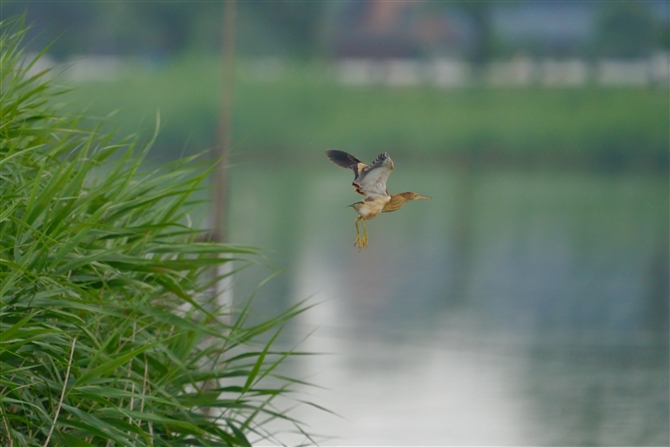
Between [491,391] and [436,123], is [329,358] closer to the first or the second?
[491,391]

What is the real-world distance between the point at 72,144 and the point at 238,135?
1191 centimetres

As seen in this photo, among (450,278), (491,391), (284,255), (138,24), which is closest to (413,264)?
(450,278)

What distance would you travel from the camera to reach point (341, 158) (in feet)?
1.72

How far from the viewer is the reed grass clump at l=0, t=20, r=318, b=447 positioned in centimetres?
101

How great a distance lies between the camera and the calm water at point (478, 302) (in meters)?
4.38

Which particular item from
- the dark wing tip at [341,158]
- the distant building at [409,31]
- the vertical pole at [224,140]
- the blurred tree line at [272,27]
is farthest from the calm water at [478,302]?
the blurred tree line at [272,27]

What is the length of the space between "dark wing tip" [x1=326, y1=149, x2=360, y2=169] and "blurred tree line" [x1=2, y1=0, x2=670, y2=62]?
27.9 ft

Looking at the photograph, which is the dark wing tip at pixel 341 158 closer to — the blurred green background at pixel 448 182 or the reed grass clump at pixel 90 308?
the reed grass clump at pixel 90 308

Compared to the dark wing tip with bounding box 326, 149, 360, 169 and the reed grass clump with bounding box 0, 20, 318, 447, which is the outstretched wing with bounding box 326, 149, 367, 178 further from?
the reed grass clump with bounding box 0, 20, 318, 447

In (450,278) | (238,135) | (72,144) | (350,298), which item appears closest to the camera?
(72,144)

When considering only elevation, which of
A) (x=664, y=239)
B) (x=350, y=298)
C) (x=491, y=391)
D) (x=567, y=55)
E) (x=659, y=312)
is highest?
(x=567, y=55)

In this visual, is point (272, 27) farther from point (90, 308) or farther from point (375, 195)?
point (375, 195)

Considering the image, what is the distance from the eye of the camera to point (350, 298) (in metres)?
7.76

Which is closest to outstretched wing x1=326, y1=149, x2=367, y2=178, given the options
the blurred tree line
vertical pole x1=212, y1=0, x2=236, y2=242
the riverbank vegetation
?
vertical pole x1=212, y1=0, x2=236, y2=242
